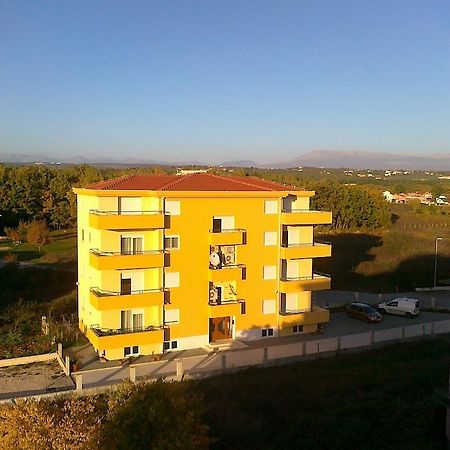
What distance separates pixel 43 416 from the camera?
15406mm

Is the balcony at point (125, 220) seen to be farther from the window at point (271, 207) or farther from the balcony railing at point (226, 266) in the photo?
the window at point (271, 207)

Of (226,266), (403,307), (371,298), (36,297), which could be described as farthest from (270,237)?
(36,297)

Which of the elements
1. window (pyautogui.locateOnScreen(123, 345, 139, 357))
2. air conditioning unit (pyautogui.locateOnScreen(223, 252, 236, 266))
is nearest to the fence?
window (pyautogui.locateOnScreen(123, 345, 139, 357))

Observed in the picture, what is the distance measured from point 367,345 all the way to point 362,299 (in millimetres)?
10873

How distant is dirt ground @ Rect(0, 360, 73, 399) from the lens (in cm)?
2086

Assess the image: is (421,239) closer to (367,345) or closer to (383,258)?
(383,258)

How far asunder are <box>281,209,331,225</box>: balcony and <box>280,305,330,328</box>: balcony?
4.71 meters

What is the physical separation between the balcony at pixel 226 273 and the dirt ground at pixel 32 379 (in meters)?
8.10

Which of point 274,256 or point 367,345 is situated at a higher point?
point 274,256

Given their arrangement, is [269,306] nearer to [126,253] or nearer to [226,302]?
[226,302]

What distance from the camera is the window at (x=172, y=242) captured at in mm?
25797

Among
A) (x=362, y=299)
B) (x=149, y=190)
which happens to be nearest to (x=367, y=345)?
(x=362, y=299)

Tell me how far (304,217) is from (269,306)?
499cm

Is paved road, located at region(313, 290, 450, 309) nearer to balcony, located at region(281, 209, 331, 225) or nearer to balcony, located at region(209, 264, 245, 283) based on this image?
balcony, located at region(281, 209, 331, 225)
